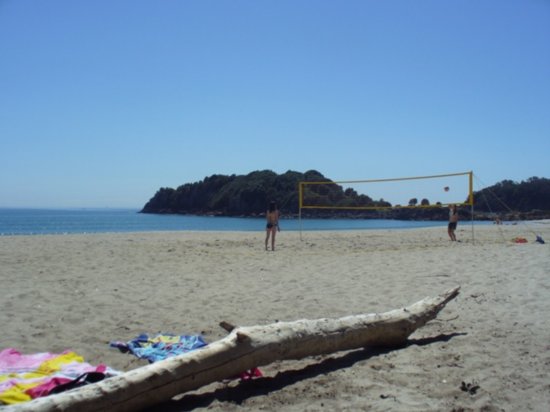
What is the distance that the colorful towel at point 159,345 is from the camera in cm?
360

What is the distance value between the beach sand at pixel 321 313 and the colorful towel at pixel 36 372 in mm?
323

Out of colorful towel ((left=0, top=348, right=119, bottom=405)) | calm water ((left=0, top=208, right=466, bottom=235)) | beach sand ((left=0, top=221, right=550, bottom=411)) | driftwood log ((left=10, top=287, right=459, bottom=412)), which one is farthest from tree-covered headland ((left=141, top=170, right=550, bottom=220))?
colorful towel ((left=0, top=348, right=119, bottom=405))

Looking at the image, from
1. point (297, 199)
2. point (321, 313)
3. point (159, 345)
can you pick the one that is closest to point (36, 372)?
point (159, 345)

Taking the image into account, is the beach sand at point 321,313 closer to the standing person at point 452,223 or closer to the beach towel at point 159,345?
the beach towel at point 159,345

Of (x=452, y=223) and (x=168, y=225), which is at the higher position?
(x=452, y=223)

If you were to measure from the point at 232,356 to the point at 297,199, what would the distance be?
48.1 metres

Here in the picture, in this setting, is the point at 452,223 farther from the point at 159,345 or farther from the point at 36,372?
the point at 36,372

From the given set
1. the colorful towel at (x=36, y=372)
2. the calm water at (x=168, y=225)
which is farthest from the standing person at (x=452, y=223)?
the calm water at (x=168, y=225)

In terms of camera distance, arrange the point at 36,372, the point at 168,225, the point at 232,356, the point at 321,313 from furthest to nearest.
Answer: the point at 168,225 < the point at 321,313 < the point at 36,372 < the point at 232,356

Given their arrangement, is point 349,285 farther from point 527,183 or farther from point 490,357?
point 527,183

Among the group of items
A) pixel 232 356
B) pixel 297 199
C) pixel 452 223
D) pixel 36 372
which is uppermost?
pixel 297 199

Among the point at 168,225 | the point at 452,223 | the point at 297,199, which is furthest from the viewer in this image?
A: the point at 297,199

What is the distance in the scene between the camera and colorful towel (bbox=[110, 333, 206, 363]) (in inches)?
142

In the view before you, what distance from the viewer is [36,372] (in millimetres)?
3109
